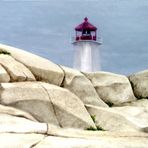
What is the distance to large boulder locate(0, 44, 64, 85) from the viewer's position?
22.0m

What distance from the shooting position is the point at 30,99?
1952 cm

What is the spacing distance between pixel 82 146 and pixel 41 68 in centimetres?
1087

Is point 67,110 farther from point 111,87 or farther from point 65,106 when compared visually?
point 111,87

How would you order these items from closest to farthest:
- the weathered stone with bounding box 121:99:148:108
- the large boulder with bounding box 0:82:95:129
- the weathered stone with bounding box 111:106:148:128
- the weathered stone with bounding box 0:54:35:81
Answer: the large boulder with bounding box 0:82:95:129, the weathered stone with bounding box 0:54:35:81, the weathered stone with bounding box 111:106:148:128, the weathered stone with bounding box 121:99:148:108

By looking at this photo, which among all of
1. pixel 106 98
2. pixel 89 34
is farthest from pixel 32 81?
pixel 89 34

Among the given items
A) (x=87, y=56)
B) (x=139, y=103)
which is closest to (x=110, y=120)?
(x=139, y=103)

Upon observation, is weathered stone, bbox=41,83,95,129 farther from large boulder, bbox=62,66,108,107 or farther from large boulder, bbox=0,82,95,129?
large boulder, bbox=62,66,108,107

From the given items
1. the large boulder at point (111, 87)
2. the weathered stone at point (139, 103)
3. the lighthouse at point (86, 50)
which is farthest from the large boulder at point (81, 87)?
the lighthouse at point (86, 50)

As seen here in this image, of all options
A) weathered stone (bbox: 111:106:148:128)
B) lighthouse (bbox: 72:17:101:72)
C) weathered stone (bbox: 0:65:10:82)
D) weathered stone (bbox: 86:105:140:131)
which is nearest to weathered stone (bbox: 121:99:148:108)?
weathered stone (bbox: 111:106:148:128)

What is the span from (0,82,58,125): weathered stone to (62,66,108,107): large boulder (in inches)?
141

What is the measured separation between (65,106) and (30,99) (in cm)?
174

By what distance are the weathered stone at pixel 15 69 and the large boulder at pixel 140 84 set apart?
8.33 meters

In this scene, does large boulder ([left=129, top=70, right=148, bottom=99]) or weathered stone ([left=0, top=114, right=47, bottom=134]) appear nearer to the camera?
weathered stone ([left=0, top=114, right=47, bottom=134])

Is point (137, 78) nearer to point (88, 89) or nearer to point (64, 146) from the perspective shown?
point (88, 89)
